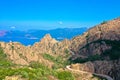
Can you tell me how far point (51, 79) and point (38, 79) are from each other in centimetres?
1724

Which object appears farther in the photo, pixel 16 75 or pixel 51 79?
pixel 51 79

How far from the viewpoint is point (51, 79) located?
6496 inches

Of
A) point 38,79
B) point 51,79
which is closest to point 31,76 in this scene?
point 38,79

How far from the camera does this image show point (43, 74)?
16925 centimetres

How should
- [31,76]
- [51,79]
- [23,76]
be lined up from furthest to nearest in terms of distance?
Result: [51,79] < [31,76] < [23,76]

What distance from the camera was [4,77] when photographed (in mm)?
144500

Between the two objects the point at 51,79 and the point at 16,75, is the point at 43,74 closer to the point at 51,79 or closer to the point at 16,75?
the point at 51,79

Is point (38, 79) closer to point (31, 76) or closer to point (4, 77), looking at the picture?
point (31, 76)

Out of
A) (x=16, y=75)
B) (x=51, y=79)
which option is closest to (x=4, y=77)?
(x=16, y=75)

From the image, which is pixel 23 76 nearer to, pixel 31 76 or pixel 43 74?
pixel 31 76

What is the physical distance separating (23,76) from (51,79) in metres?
25.0

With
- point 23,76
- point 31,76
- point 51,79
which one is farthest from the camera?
point 51,79

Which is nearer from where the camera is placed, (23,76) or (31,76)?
(23,76)

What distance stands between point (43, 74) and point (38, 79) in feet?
67.8
